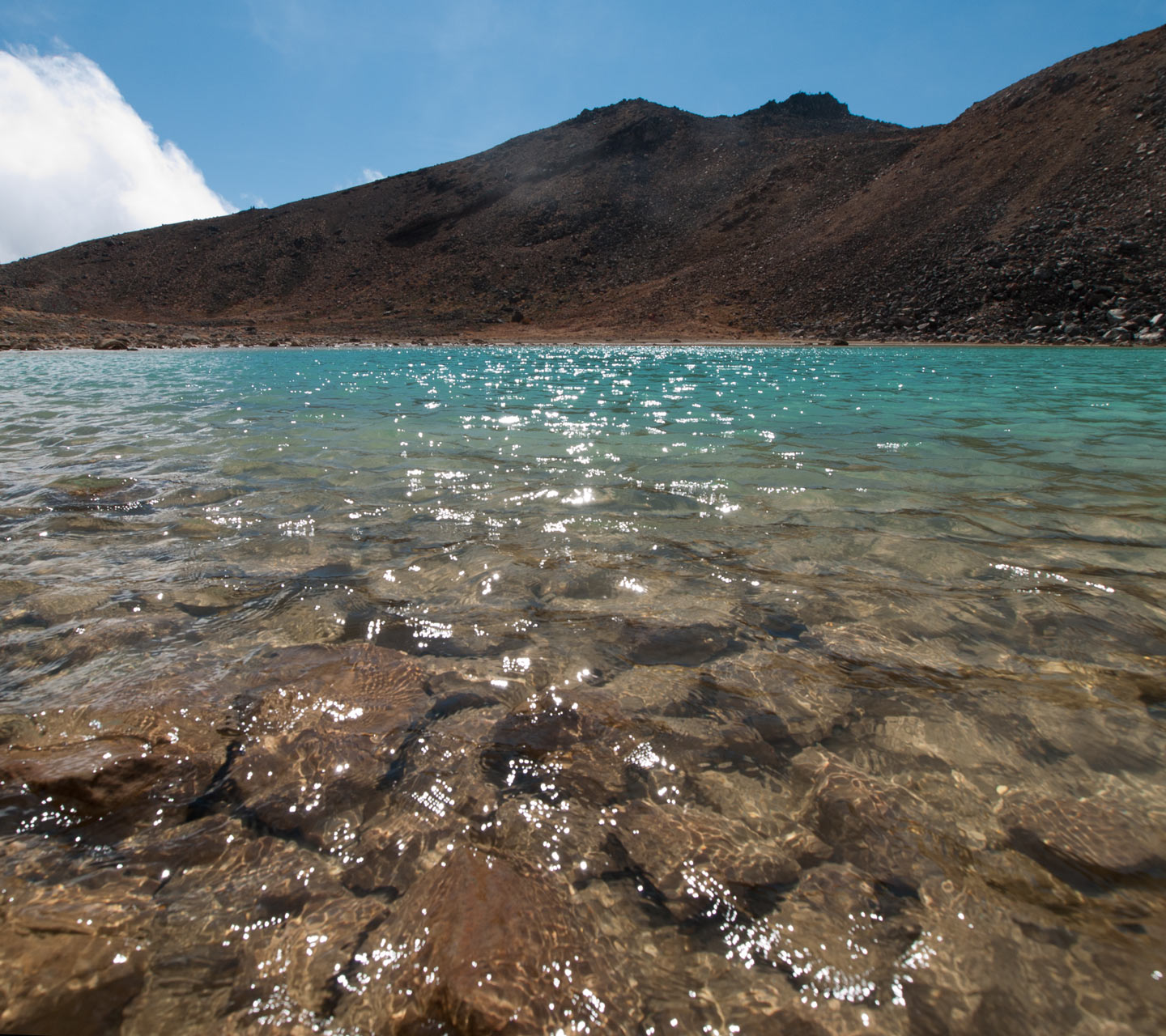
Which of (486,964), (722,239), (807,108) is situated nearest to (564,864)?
(486,964)

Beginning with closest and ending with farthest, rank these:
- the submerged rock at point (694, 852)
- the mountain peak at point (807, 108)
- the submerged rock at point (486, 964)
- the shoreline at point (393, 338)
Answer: the submerged rock at point (486, 964) < the submerged rock at point (694, 852) < the shoreline at point (393, 338) < the mountain peak at point (807, 108)

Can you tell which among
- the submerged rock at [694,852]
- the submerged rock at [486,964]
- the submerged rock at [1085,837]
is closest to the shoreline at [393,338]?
the submerged rock at [1085,837]

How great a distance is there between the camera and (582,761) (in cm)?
202

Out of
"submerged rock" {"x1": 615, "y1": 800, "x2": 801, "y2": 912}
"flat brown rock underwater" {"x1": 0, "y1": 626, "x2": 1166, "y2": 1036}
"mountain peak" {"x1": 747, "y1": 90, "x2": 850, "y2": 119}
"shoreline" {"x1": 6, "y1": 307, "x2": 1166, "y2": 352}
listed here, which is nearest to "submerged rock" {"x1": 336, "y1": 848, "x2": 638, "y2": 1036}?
"flat brown rock underwater" {"x1": 0, "y1": 626, "x2": 1166, "y2": 1036}

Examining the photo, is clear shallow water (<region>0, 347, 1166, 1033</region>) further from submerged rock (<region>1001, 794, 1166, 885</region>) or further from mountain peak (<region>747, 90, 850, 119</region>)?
mountain peak (<region>747, 90, 850, 119</region>)

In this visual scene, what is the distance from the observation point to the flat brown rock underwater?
131cm

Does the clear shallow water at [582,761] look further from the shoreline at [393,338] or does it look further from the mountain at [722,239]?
the mountain at [722,239]

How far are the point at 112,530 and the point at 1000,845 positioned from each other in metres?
4.94

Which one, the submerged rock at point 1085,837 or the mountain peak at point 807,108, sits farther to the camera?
the mountain peak at point 807,108

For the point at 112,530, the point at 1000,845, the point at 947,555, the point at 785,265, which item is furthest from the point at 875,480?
the point at 785,265

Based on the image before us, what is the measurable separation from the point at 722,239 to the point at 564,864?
2362 inches

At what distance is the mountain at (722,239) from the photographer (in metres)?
35.1

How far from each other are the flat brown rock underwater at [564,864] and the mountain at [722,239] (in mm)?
38667

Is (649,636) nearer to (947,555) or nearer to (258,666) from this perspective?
(258,666)
